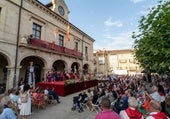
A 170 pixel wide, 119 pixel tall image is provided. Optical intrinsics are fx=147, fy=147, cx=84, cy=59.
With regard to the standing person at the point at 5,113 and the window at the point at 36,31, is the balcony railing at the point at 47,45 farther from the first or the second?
the standing person at the point at 5,113

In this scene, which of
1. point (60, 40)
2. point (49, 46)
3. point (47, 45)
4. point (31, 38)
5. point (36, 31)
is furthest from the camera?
point (60, 40)

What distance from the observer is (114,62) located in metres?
51.1

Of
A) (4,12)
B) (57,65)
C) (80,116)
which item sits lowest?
(80,116)

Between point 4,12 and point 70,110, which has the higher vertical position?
point 4,12

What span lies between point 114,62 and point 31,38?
40.3 metres

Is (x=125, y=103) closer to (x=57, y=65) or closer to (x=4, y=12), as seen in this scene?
(x=4, y=12)

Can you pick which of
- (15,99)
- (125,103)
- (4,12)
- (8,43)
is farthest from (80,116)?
(4,12)

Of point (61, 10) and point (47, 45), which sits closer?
point (47, 45)

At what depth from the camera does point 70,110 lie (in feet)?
29.8

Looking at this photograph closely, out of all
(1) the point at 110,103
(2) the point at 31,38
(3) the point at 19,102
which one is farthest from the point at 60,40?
(1) the point at 110,103

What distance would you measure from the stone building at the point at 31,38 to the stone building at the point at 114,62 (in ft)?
88.4

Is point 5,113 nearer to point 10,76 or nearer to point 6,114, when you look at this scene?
point 6,114

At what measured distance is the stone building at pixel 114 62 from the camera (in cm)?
4884

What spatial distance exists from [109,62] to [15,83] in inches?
1641
